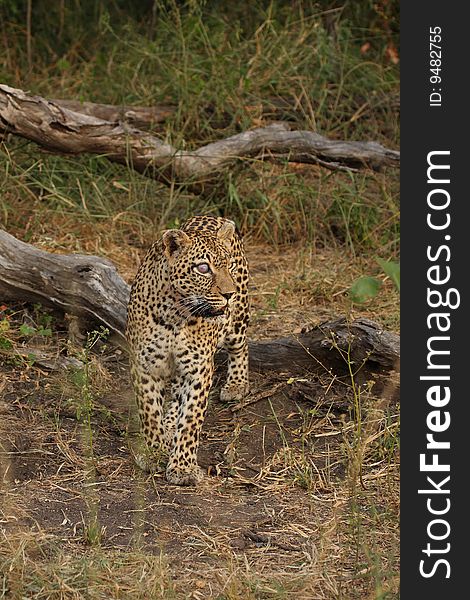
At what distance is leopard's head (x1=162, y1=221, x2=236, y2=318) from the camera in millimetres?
5770

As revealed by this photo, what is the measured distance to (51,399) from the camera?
260 inches

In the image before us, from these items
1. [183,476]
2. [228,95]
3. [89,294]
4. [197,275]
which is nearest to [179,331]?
[197,275]

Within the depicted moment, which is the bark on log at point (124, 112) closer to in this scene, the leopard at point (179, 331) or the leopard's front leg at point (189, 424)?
the leopard at point (179, 331)

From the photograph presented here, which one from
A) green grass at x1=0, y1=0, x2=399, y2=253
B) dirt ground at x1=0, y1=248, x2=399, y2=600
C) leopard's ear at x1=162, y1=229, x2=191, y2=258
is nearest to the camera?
dirt ground at x1=0, y1=248, x2=399, y2=600

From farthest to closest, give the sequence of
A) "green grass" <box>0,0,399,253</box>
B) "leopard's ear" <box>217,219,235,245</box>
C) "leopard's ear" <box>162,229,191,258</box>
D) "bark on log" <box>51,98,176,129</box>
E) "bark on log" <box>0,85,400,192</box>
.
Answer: "bark on log" <box>51,98,176,129</box> → "green grass" <box>0,0,399,253</box> → "bark on log" <box>0,85,400,192</box> → "leopard's ear" <box>217,219,235,245</box> → "leopard's ear" <box>162,229,191,258</box>

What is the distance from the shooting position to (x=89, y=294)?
6.98 metres

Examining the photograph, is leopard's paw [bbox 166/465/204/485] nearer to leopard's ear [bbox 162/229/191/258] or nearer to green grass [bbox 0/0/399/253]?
leopard's ear [bbox 162/229/191/258]

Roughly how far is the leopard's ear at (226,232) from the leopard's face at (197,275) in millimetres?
204

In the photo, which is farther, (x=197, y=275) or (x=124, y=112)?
(x=124, y=112)

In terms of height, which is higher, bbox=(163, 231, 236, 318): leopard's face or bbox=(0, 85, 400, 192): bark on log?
bbox=(0, 85, 400, 192): bark on log

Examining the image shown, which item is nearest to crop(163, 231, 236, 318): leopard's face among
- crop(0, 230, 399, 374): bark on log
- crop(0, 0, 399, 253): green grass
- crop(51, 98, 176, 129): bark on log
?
crop(0, 230, 399, 374): bark on log

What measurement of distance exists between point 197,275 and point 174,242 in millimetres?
201

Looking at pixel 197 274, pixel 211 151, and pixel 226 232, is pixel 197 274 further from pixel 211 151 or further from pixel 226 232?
pixel 211 151

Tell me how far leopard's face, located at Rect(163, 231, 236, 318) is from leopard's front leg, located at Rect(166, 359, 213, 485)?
304mm
